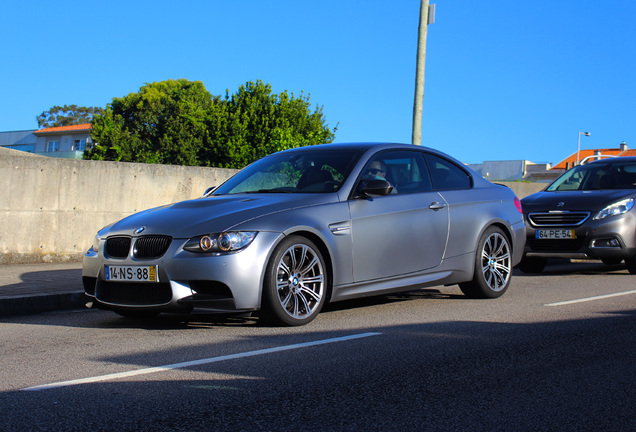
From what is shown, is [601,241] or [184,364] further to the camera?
[601,241]

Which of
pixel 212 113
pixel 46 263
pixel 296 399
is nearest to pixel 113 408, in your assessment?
pixel 296 399

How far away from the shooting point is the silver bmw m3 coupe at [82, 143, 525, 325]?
5688mm

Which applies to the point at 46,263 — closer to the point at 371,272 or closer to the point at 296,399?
the point at 371,272

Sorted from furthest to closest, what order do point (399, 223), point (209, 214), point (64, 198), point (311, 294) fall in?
point (64, 198) < point (399, 223) < point (311, 294) < point (209, 214)

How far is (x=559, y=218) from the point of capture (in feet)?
35.3

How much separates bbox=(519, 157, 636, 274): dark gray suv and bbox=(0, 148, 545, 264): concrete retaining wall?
6.14m

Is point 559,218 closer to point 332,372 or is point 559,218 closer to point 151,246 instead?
point 151,246

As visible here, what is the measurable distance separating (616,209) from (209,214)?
697 cm

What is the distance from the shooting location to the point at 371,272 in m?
6.60

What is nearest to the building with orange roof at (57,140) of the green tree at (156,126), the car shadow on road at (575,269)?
the green tree at (156,126)

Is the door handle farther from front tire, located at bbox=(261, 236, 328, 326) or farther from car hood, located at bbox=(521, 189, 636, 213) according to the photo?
car hood, located at bbox=(521, 189, 636, 213)

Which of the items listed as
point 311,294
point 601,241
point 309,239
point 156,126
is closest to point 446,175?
point 309,239

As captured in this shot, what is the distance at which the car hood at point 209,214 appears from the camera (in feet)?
19.0

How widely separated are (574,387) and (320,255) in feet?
8.42
